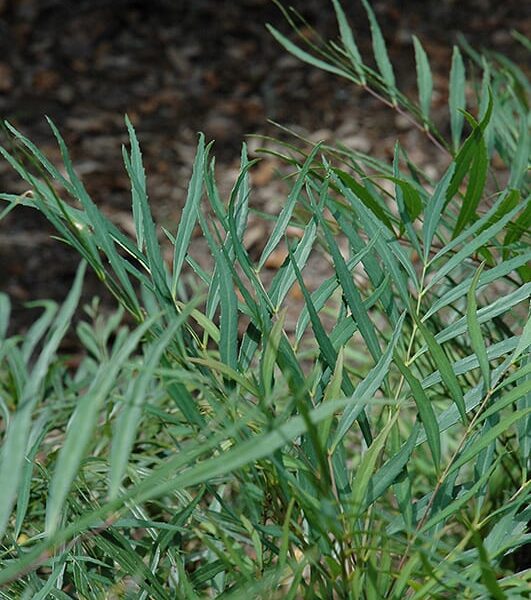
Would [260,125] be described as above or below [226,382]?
below

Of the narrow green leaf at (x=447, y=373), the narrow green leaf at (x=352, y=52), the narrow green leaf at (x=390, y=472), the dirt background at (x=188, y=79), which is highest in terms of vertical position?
the narrow green leaf at (x=352, y=52)

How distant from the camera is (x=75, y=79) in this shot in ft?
7.02

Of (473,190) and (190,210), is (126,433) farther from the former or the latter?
(473,190)

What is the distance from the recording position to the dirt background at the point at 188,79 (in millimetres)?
2043

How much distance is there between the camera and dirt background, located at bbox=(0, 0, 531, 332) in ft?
6.70

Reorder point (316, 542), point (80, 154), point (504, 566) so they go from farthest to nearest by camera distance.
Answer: point (80, 154) < point (504, 566) < point (316, 542)

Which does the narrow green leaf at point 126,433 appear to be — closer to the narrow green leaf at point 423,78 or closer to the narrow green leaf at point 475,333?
the narrow green leaf at point 475,333

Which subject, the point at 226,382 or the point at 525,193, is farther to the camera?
the point at 525,193

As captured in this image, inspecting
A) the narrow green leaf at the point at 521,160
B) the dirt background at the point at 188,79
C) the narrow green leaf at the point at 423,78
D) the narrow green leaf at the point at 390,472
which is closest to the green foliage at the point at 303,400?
the narrow green leaf at the point at 390,472

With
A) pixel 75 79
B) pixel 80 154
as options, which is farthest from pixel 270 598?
pixel 75 79

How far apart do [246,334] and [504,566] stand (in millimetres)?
350

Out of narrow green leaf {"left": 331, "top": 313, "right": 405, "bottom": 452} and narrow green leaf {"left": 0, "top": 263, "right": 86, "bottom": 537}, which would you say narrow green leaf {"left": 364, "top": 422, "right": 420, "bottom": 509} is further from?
narrow green leaf {"left": 0, "top": 263, "right": 86, "bottom": 537}

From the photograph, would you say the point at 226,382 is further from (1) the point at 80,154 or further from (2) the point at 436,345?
(1) the point at 80,154

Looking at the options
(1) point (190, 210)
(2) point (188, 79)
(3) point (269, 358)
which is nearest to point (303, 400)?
(3) point (269, 358)
